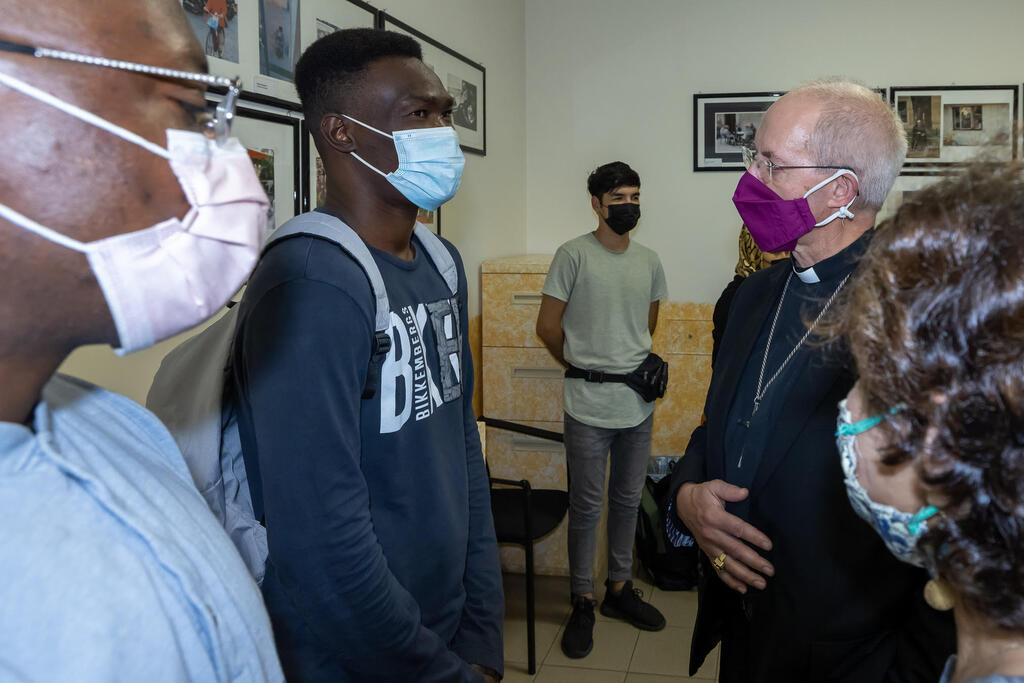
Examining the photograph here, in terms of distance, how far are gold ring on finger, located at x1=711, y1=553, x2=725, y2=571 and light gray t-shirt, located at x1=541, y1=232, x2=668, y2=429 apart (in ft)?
6.30

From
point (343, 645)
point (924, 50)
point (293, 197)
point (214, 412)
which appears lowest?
point (343, 645)

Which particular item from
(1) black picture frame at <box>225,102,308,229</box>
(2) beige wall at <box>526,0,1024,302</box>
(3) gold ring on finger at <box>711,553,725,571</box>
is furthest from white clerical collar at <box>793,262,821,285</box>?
(2) beige wall at <box>526,0,1024,302</box>

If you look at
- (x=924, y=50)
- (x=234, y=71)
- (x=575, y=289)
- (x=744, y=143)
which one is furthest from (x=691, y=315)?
(x=234, y=71)

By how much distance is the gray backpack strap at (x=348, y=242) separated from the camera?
1.30m

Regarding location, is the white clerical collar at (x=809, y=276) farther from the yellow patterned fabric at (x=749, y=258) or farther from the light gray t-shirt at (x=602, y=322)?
the light gray t-shirt at (x=602, y=322)

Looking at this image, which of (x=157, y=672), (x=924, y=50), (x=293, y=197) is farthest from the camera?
(x=924, y=50)

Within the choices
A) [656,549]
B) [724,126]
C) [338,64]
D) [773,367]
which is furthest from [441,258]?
[724,126]

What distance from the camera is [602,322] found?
3689 millimetres

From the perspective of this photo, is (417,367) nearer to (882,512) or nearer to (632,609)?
(882,512)

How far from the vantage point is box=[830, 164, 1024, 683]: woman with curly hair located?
733 mm

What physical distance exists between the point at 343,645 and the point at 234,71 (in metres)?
1.61

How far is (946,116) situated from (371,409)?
475cm

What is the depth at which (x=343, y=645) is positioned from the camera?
126cm

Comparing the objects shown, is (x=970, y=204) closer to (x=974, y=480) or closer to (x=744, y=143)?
(x=974, y=480)
